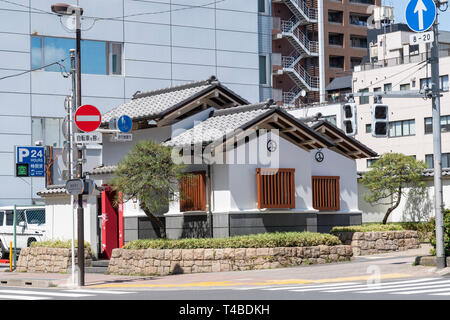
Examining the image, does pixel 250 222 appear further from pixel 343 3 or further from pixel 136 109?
pixel 343 3

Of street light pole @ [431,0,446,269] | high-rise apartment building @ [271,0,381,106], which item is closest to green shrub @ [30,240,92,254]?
street light pole @ [431,0,446,269]

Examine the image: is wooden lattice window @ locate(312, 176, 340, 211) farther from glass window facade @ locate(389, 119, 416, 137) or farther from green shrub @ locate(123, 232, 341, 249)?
glass window facade @ locate(389, 119, 416, 137)

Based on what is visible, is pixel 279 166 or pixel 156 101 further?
pixel 156 101

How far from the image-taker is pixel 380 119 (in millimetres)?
22953

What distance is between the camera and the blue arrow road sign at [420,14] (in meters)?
22.8

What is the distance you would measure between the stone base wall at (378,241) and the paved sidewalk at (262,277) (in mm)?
3983

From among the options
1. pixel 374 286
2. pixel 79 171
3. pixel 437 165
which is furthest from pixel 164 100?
pixel 374 286

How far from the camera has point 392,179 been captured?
4659 cm

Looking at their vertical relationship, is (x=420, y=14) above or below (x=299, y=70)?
below

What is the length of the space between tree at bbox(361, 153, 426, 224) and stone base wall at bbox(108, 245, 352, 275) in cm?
1925

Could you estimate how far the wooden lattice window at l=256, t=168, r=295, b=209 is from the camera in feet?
91.8

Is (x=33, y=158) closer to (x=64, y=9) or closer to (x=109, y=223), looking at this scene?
(x=109, y=223)

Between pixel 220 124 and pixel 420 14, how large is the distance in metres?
8.78

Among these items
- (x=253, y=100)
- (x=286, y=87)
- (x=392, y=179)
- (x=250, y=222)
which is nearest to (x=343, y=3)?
(x=286, y=87)
